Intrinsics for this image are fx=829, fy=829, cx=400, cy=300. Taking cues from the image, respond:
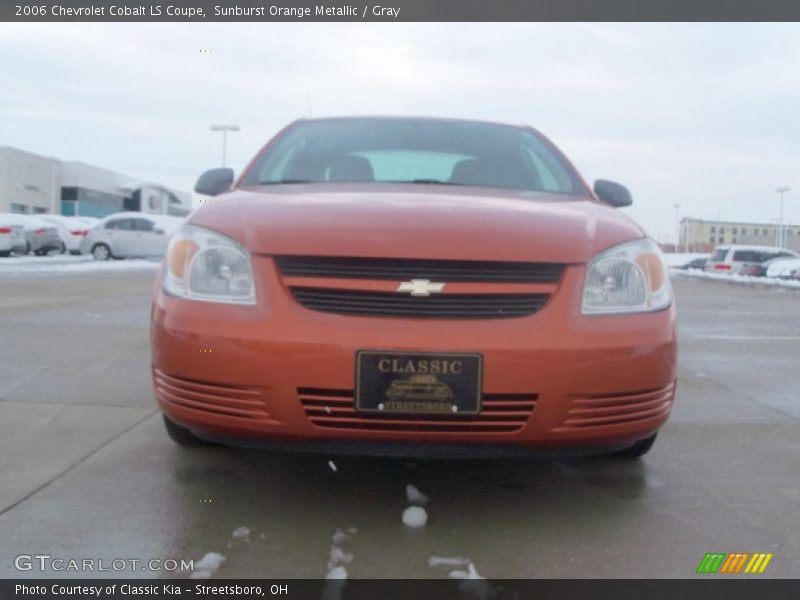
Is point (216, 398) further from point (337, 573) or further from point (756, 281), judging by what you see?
point (756, 281)

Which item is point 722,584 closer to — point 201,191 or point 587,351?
point 587,351

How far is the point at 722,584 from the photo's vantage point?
227cm

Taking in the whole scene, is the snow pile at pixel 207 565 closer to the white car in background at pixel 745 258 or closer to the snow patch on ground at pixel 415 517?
the snow patch on ground at pixel 415 517

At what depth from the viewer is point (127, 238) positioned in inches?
978

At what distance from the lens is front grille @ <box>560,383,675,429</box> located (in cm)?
250

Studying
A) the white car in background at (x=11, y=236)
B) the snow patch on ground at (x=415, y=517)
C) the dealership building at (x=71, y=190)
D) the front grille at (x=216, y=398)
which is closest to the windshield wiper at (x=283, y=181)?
the front grille at (x=216, y=398)

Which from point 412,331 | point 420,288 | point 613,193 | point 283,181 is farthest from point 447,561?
point 613,193

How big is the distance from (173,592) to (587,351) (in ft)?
4.38

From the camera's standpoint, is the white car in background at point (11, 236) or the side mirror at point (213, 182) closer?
the side mirror at point (213, 182)

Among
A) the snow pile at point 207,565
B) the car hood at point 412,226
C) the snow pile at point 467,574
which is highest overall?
the car hood at point 412,226

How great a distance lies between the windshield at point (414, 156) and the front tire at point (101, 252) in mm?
22404

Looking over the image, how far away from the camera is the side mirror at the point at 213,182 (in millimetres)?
3879

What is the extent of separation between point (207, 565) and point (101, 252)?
80.2ft

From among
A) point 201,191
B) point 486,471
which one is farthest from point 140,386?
point 486,471
